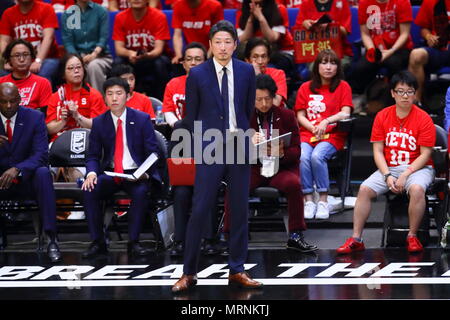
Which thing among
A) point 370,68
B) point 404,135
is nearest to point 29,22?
point 370,68

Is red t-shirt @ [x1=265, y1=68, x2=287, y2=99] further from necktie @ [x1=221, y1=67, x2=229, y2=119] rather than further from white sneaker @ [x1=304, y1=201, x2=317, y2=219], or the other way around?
necktie @ [x1=221, y1=67, x2=229, y2=119]

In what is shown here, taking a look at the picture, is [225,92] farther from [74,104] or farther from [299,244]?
[74,104]

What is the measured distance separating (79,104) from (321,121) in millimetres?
2174

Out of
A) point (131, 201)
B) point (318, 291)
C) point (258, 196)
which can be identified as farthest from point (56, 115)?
point (318, 291)

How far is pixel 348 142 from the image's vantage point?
8375 mm

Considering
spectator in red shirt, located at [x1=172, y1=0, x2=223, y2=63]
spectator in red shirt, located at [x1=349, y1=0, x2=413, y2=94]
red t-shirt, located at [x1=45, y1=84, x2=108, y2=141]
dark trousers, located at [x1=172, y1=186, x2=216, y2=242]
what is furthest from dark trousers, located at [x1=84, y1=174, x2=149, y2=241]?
spectator in red shirt, located at [x1=349, y1=0, x2=413, y2=94]

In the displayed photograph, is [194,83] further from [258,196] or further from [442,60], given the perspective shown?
[442,60]

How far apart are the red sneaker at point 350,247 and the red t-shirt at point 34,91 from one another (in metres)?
3.21

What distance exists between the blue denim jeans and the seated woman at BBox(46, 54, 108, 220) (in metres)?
1.88

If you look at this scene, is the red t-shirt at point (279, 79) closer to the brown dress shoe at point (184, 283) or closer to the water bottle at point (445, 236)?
the water bottle at point (445, 236)

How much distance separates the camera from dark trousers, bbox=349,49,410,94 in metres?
9.27

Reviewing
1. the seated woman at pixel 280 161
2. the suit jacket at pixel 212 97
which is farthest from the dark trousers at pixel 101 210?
the suit jacket at pixel 212 97

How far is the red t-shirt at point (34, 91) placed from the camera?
867cm
